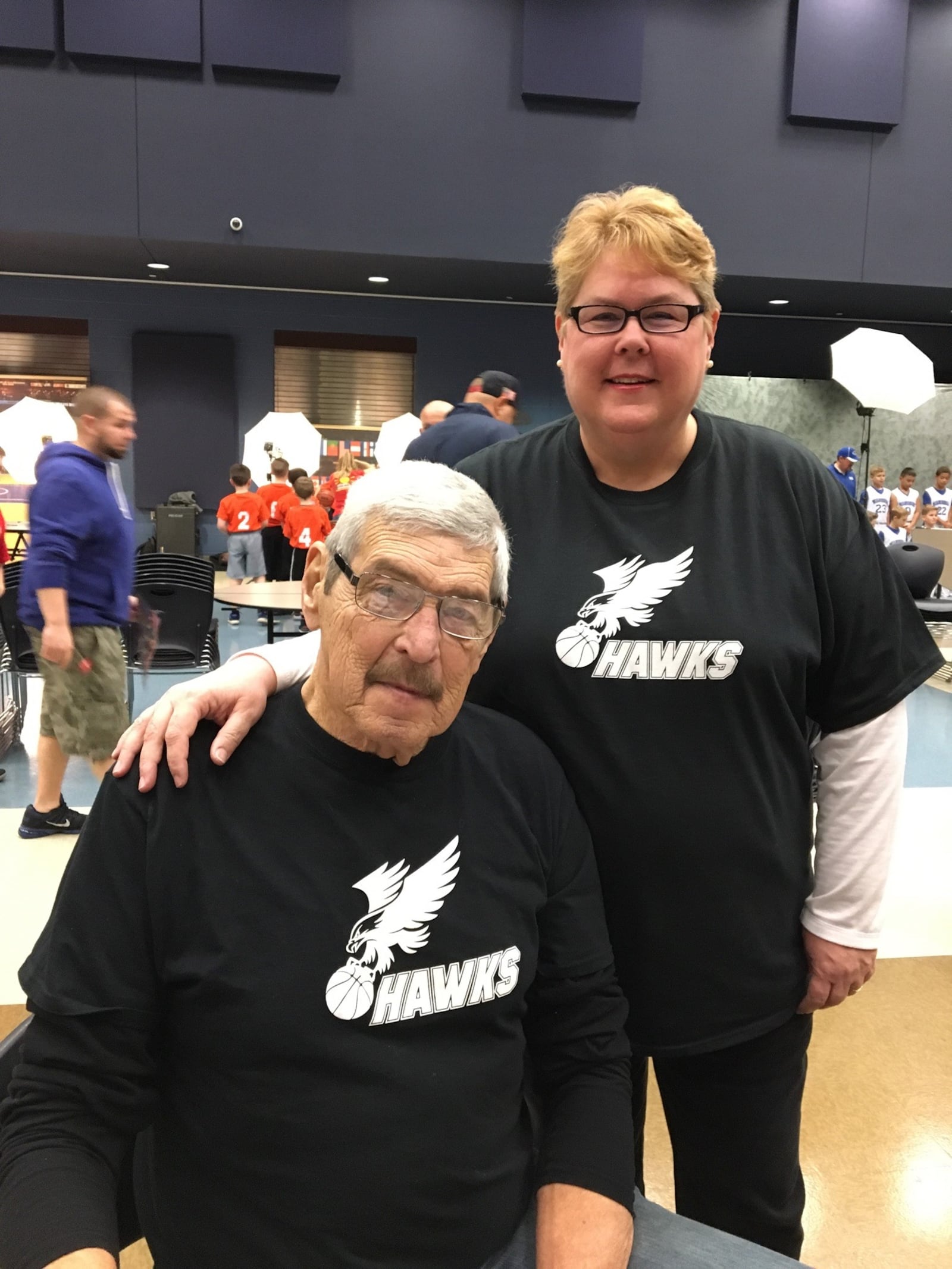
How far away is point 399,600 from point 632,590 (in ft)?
1.06

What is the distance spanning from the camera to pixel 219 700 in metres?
1.15

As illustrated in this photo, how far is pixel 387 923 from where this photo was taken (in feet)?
3.57

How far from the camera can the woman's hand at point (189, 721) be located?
1.09m

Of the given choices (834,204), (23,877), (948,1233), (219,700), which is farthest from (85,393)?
(834,204)

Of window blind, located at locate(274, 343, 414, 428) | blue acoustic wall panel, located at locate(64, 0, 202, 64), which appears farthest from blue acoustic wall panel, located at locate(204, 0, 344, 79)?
window blind, located at locate(274, 343, 414, 428)

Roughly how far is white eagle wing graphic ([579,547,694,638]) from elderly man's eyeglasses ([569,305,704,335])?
29cm

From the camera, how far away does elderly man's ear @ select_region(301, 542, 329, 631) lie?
120 cm

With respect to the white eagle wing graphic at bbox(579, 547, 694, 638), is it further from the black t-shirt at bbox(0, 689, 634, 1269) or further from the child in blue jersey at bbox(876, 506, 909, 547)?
the child in blue jersey at bbox(876, 506, 909, 547)

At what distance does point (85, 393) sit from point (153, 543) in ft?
29.0

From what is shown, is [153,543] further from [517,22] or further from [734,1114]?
[734,1114]

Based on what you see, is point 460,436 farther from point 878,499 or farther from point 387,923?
point 878,499

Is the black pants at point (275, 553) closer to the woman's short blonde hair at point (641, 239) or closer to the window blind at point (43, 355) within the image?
the window blind at point (43, 355)

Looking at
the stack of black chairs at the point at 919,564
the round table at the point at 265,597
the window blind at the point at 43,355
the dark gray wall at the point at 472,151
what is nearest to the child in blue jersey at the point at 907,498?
the dark gray wall at the point at 472,151

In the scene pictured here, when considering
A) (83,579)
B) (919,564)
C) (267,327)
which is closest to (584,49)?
(267,327)
